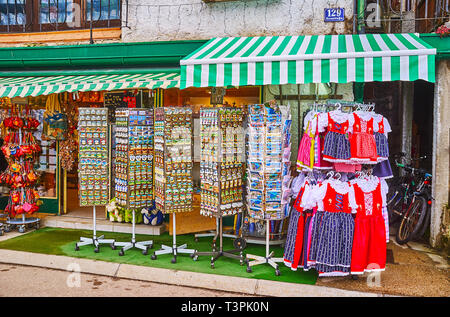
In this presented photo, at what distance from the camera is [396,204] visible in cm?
829

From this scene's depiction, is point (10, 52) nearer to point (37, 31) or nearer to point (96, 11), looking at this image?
point (37, 31)

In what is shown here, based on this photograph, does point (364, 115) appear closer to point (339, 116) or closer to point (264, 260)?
point (339, 116)

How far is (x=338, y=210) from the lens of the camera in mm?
5543

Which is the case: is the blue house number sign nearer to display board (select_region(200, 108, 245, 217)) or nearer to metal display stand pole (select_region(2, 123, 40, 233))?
display board (select_region(200, 108, 245, 217))

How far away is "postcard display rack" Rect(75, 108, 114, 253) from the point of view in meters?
6.76

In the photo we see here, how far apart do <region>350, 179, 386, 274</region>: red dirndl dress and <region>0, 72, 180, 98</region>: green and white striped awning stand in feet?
11.5

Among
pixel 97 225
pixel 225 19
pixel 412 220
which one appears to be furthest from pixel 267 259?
pixel 225 19

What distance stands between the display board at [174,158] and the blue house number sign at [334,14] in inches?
126

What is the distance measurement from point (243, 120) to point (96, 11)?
15.6ft

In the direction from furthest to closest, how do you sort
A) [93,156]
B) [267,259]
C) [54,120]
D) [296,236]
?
[54,120] → [93,156] → [267,259] → [296,236]

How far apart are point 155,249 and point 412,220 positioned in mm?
4444

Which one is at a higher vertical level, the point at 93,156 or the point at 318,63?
the point at 318,63

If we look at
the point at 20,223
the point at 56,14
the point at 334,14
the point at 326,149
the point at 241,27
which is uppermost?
the point at 56,14

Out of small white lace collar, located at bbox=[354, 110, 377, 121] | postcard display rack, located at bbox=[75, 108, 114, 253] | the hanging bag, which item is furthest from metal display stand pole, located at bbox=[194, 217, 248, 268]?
the hanging bag
